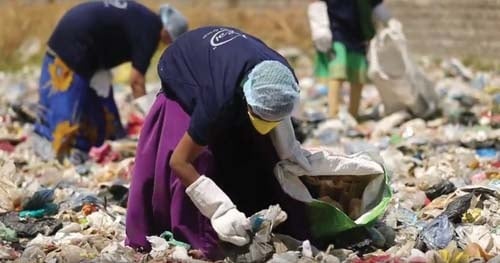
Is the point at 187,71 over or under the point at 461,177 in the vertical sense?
over

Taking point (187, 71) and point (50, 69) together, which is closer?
point (187, 71)

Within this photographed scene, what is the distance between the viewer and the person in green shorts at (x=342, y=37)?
8.23 m

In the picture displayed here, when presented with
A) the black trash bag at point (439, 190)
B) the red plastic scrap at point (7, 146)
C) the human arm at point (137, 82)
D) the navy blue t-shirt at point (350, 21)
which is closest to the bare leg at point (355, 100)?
the navy blue t-shirt at point (350, 21)

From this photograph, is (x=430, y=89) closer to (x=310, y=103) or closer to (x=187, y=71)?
(x=310, y=103)

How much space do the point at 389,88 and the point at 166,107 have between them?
13.2 feet

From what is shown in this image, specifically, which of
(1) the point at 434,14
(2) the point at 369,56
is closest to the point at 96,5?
(2) the point at 369,56

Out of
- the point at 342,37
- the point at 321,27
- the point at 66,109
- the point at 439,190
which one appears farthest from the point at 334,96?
the point at 439,190

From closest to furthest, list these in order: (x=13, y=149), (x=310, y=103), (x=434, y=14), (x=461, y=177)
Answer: (x=461, y=177) → (x=13, y=149) → (x=310, y=103) → (x=434, y=14)

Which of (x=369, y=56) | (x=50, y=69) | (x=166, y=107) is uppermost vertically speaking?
(x=166, y=107)

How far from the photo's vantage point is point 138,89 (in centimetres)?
719

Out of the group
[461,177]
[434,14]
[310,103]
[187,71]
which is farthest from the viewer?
[434,14]

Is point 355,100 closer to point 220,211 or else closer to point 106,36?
point 106,36

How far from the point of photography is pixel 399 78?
27.7 feet

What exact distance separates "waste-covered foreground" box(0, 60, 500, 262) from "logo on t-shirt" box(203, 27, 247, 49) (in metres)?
0.72
